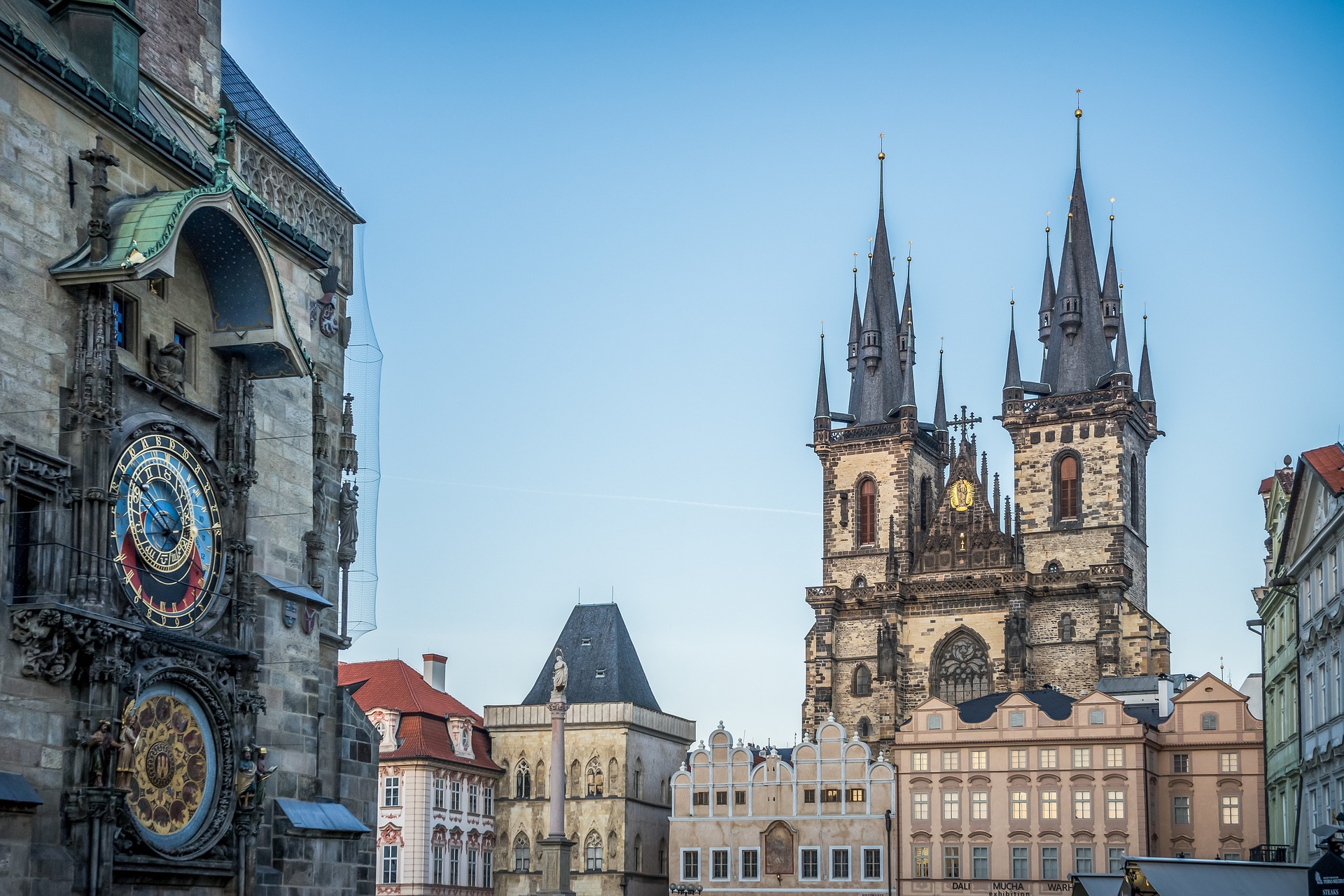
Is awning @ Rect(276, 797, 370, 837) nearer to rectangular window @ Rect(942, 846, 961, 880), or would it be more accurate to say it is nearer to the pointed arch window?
rectangular window @ Rect(942, 846, 961, 880)

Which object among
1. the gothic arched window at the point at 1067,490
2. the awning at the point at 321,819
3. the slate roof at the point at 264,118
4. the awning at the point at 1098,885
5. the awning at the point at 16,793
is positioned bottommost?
the awning at the point at 1098,885

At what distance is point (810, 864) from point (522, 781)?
13.7 metres

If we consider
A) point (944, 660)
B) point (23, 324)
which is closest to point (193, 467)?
point (23, 324)

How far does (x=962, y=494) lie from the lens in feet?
265

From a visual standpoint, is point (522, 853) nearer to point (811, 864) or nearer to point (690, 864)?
point (690, 864)

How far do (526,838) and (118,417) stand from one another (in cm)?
5824

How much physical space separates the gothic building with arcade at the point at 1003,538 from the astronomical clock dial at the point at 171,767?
57781 millimetres

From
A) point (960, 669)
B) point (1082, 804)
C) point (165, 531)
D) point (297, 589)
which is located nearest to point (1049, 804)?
point (1082, 804)

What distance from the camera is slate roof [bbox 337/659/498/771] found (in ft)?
226

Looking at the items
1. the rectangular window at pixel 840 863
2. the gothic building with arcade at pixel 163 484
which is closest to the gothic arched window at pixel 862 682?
the rectangular window at pixel 840 863

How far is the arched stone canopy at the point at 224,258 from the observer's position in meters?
17.5

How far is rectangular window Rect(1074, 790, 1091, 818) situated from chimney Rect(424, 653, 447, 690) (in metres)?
29.6

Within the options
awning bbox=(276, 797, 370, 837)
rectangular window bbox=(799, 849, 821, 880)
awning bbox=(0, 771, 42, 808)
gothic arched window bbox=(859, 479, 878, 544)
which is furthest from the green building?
gothic arched window bbox=(859, 479, 878, 544)

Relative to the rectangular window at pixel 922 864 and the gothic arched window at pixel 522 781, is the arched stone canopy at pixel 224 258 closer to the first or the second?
the rectangular window at pixel 922 864
